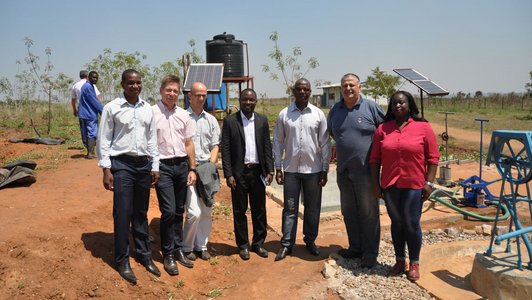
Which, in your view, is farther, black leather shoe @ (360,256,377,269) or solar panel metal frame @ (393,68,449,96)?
solar panel metal frame @ (393,68,449,96)

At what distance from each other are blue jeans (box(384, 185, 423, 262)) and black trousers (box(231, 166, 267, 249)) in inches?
51.9

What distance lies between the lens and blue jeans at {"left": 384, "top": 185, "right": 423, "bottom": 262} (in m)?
3.51

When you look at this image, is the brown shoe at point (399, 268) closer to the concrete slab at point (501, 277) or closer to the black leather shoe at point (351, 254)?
the black leather shoe at point (351, 254)

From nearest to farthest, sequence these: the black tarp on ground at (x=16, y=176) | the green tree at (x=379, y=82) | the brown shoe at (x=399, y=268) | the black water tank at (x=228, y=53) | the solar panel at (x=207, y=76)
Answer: the brown shoe at (x=399, y=268), the black tarp on ground at (x=16, y=176), the solar panel at (x=207, y=76), the black water tank at (x=228, y=53), the green tree at (x=379, y=82)

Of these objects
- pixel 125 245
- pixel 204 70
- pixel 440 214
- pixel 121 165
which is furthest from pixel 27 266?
pixel 440 214

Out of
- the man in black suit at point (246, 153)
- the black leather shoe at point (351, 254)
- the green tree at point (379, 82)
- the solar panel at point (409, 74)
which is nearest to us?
the man in black suit at point (246, 153)

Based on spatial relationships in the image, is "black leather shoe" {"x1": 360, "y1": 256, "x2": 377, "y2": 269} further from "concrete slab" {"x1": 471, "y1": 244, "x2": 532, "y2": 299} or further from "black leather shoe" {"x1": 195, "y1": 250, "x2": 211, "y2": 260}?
"black leather shoe" {"x1": 195, "y1": 250, "x2": 211, "y2": 260}

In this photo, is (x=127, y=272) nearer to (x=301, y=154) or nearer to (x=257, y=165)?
(x=257, y=165)

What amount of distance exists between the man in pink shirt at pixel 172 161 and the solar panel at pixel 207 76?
233cm

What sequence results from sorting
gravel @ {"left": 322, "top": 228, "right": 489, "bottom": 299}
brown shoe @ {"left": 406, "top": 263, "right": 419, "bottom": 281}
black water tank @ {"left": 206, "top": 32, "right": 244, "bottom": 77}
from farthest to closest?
black water tank @ {"left": 206, "top": 32, "right": 244, "bottom": 77}, brown shoe @ {"left": 406, "top": 263, "right": 419, "bottom": 281}, gravel @ {"left": 322, "top": 228, "right": 489, "bottom": 299}

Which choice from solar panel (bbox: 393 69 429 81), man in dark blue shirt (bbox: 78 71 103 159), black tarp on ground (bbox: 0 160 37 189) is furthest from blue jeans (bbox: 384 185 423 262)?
man in dark blue shirt (bbox: 78 71 103 159)

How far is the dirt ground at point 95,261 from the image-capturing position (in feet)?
10.7

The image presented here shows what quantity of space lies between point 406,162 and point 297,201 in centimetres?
130

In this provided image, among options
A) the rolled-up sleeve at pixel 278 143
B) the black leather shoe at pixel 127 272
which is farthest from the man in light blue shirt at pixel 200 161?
the black leather shoe at pixel 127 272
